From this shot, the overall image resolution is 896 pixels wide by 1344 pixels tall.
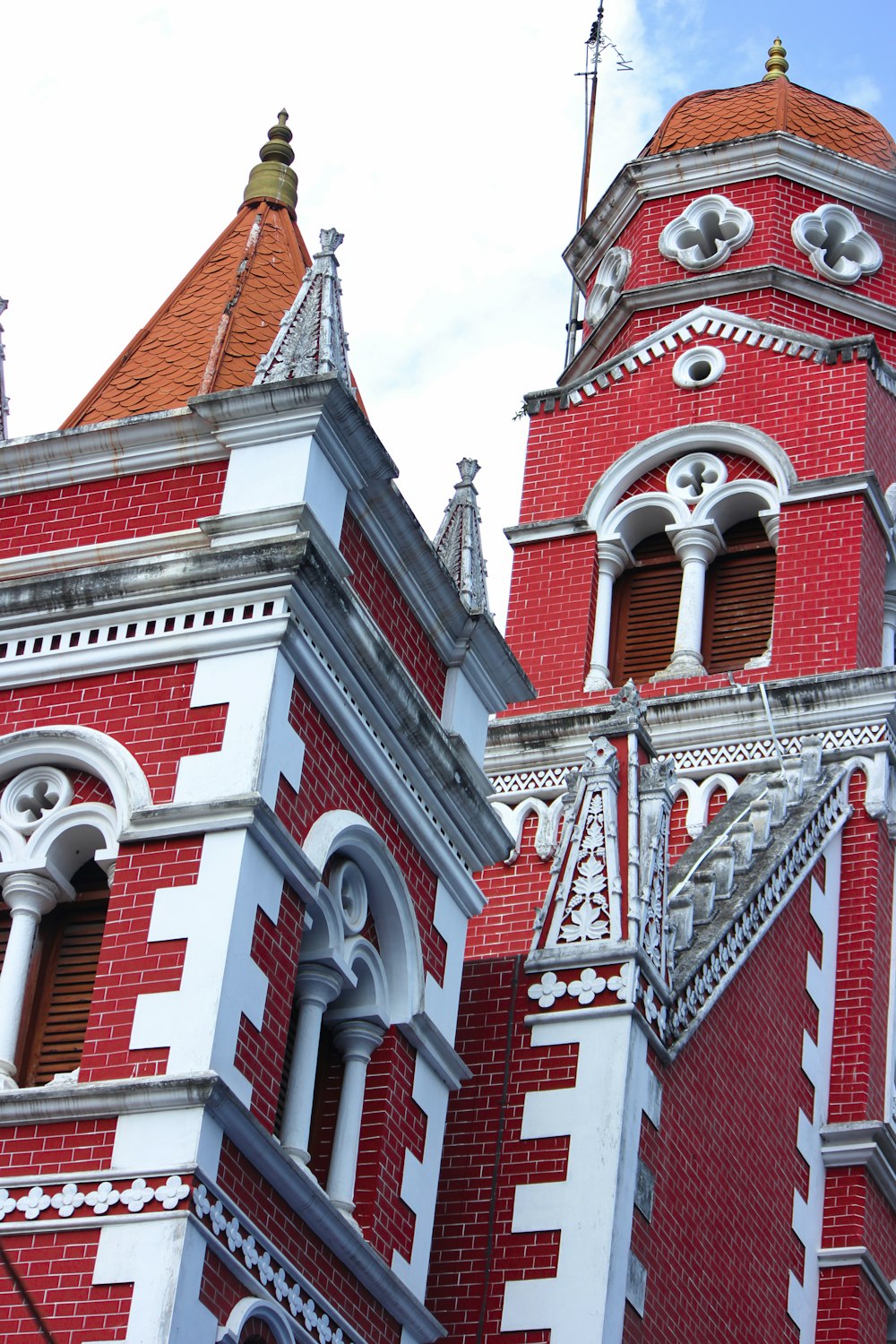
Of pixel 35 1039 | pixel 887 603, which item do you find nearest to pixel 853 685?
pixel 887 603

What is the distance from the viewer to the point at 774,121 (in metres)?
33.2

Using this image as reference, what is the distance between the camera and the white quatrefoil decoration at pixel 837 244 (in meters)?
31.6

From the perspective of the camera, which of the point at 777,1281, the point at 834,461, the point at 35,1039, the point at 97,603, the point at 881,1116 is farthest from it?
the point at 834,461

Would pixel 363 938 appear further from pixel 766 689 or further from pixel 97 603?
pixel 766 689

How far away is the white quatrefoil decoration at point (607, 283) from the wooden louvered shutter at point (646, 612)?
3.50m

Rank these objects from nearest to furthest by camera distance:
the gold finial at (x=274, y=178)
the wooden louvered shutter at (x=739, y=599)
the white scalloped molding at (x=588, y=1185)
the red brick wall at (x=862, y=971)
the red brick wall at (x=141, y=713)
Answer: the red brick wall at (x=141, y=713) → the white scalloped molding at (x=588, y=1185) → the gold finial at (x=274, y=178) → the red brick wall at (x=862, y=971) → the wooden louvered shutter at (x=739, y=599)

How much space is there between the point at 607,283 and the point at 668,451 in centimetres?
329

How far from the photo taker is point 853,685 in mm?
26578

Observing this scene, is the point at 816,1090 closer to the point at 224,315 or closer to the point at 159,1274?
the point at 224,315

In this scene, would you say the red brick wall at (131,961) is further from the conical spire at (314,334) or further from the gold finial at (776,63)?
the gold finial at (776,63)

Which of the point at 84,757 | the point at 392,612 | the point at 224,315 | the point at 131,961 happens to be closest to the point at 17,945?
the point at 131,961

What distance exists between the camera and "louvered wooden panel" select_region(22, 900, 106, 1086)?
1658cm

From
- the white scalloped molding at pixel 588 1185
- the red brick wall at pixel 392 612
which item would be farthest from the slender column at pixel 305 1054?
the red brick wall at pixel 392 612

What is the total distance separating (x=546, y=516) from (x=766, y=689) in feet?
14.1
